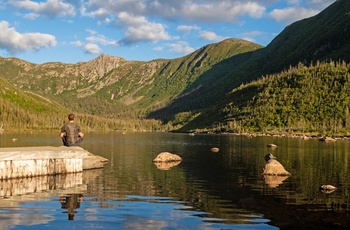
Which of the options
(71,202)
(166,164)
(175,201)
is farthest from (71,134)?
(166,164)

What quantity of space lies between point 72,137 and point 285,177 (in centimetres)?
2521

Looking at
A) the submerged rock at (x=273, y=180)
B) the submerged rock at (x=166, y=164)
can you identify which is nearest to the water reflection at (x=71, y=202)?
the submerged rock at (x=273, y=180)

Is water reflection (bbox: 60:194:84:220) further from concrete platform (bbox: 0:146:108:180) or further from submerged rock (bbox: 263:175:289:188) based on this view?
submerged rock (bbox: 263:175:289:188)

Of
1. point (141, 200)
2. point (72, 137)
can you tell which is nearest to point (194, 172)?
point (72, 137)

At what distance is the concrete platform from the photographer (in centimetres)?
3678

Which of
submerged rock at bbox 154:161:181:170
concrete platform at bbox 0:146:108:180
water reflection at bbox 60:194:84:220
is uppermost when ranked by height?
concrete platform at bbox 0:146:108:180

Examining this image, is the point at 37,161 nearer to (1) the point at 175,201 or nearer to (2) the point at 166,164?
(1) the point at 175,201

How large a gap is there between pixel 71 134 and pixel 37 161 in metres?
4.77

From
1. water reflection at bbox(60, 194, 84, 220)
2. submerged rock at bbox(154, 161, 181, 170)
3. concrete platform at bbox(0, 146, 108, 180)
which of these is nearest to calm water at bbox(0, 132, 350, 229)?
water reflection at bbox(60, 194, 84, 220)

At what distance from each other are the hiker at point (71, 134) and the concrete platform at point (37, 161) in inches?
40.7

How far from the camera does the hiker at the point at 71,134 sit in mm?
41141

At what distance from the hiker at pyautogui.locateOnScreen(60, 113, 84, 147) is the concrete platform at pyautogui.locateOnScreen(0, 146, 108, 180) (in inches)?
40.7

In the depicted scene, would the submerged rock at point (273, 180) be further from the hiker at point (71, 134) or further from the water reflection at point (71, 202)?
the hiker at point (71, 134)

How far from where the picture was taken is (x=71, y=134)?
42.1 metres
